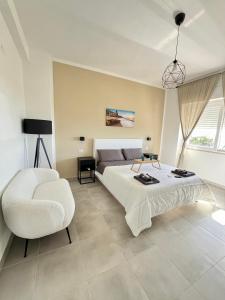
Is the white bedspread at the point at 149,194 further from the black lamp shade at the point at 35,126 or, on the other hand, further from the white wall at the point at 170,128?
the white wall at the point at 170,128

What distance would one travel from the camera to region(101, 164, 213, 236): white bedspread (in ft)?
5.64

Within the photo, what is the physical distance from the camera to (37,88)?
8.78ft

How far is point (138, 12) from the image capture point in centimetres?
163

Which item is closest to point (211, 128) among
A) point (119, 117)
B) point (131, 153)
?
point (131, 153)

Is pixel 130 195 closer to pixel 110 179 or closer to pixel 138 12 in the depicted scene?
pixel 110 179

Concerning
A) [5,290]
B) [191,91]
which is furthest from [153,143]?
[5,290]

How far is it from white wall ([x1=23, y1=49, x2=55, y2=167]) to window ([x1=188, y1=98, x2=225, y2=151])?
3.91 meters

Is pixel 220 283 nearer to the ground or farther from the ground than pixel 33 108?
nearer to the ground

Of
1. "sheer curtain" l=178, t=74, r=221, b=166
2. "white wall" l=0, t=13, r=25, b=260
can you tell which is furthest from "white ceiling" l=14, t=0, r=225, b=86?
"white wall" l=0, t=13, r=25, b=260

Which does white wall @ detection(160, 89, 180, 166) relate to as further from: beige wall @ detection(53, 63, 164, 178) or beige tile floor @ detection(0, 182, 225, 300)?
beige tile floor @ detection(0, 182, 225, 300)

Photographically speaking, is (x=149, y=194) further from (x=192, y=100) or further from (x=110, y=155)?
(x=192, y=100)

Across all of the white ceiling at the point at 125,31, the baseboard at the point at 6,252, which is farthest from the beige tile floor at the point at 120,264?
the white ceiling at the point at 125,31

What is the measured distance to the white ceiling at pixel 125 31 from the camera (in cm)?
159

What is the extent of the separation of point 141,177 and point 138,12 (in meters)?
2.21
